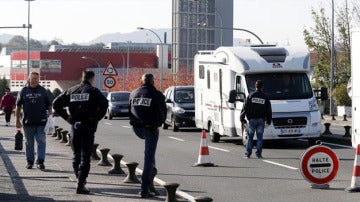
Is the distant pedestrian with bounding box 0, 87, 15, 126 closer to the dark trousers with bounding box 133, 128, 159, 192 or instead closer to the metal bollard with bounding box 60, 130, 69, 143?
the metal bollard with bounding box 60, 130, 69, 143

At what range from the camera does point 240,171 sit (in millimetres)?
19156

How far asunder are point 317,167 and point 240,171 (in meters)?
3.58

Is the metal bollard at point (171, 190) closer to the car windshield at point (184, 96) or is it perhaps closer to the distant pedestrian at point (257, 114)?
the distant pedestrian at point (257, 114)

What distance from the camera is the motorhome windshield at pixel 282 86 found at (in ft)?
87.0

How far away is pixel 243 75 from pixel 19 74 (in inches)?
4696

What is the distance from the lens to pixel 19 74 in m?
143

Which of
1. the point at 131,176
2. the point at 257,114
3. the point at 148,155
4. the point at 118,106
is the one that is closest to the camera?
the point at 148,155

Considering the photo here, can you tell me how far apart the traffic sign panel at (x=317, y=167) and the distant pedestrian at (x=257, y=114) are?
6702 mm

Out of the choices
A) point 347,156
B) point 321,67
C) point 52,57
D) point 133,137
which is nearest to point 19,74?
point 52,57

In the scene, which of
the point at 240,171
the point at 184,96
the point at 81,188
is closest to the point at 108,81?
the point at 184,96

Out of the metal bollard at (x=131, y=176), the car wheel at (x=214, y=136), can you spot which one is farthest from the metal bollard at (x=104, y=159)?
the car wheel at (x=214, y=136)

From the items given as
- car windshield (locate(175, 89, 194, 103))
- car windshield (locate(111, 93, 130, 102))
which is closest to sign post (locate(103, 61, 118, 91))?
car windshield (locate(175, 89, 194, 103))

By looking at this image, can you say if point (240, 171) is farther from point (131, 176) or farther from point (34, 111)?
point (34, 111)

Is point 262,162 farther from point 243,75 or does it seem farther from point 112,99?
point 112,99
